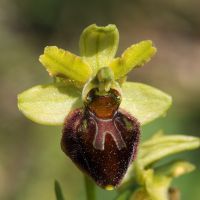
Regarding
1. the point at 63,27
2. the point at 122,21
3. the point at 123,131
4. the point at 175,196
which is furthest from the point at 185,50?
the point at 123,131

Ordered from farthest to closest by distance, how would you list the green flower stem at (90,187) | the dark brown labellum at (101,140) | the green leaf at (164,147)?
the green leaf at (164,147) → the green flower stem at (90,187) → the dark brown labellum at (101,140)

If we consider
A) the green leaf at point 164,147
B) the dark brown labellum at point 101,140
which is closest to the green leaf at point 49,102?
the dark brown labellum at point 101,140

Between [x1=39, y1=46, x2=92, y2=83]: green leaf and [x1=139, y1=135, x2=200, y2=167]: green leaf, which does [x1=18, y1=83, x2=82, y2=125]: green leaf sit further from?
[x1=139, y1=135, x2=200, y2=167]: green leaf

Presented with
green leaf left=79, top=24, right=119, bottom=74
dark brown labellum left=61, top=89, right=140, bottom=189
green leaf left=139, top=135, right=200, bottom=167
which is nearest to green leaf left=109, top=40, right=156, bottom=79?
green leaf left=79, top=24, right=119, bottom=74

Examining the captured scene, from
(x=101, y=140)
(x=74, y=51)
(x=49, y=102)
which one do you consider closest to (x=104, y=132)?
(x=101, y=140)

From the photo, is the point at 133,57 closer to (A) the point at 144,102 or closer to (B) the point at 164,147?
(A) the point at 144,102

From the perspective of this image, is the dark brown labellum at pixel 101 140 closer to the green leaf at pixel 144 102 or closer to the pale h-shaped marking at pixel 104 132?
the pale h-shaped marking at pixel 104 132

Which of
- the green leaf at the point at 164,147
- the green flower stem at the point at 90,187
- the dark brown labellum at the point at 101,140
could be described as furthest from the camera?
the green leaf at the point at 164,147
